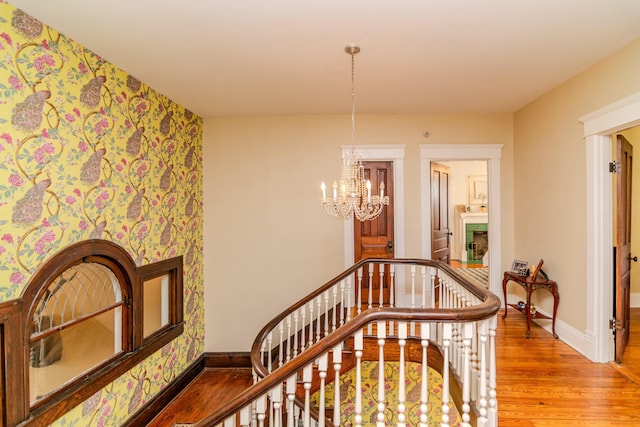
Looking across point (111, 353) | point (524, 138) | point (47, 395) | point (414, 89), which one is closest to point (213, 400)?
point (111, 353)

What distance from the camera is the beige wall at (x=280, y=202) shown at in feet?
15.7

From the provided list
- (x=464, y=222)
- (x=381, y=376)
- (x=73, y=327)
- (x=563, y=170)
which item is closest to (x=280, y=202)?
(x=73, y=327)

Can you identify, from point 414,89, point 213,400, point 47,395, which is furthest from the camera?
point 213,400

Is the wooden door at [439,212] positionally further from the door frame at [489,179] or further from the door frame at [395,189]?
the door frame at [395,189]

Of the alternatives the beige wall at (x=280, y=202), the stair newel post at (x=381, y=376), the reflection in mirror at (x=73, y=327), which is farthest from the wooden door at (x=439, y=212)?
the reflection in mirror at (x=73, y=327)

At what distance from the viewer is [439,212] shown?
5535 millimetres

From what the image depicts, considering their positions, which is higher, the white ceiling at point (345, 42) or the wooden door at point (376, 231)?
the white ceiling at point (345, 42)

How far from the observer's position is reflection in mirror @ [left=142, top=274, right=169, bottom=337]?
3.81 metres

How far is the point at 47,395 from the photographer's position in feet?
8.06

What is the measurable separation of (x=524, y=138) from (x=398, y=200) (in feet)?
5.84

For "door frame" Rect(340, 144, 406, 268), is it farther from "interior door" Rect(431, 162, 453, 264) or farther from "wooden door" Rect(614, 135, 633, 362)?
"wooden door" Rect(614, 135, 633, 362)

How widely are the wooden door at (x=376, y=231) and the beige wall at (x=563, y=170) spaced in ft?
5.65

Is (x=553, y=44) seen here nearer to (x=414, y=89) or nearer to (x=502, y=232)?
(x=414, y=89)

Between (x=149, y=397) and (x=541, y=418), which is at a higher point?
(x=541, y=418)
